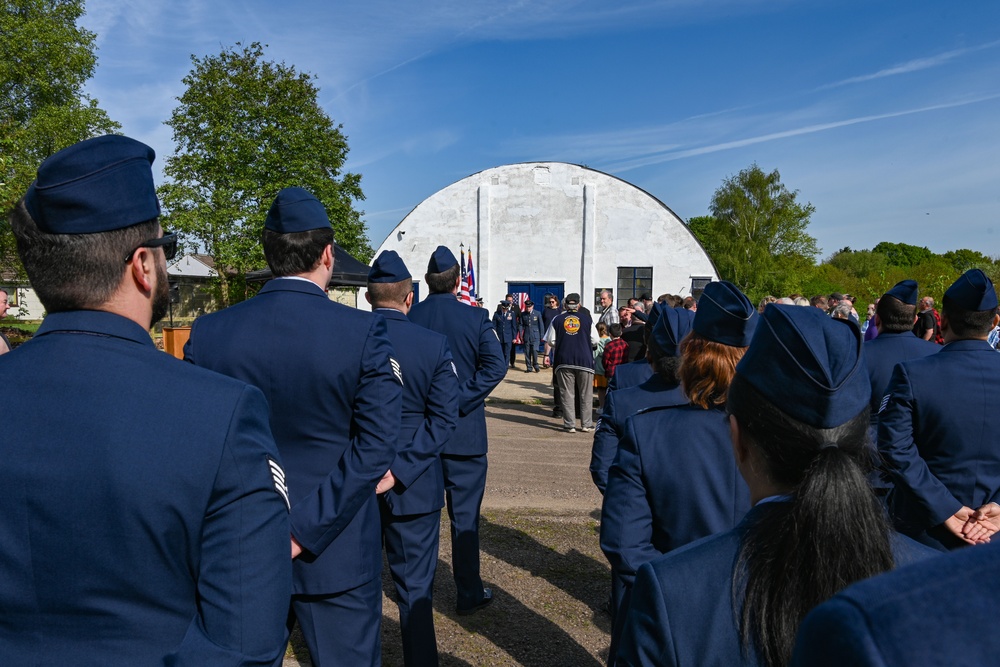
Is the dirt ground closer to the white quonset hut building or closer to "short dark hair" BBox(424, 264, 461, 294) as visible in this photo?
"short dark hair" BBox(424, 264, 461, 294)

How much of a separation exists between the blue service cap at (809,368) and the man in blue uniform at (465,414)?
3508 millimetres

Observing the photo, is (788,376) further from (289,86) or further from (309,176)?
(289,86)

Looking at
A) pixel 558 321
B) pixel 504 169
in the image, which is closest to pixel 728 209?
pixel 504 169

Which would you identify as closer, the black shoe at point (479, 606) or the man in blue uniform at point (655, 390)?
the man in blue uniform at point (655, 390)

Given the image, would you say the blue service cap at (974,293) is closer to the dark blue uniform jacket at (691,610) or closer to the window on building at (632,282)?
the dark blue uniform jacket at (691,610)

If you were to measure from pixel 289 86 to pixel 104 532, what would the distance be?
36897 mm

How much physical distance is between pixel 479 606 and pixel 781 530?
4161 millimetres

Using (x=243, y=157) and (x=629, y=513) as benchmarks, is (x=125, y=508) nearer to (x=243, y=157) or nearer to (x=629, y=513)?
(x=629, y=513)

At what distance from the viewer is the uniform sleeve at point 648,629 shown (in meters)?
1.23

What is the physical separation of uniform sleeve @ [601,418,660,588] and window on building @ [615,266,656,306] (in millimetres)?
24601

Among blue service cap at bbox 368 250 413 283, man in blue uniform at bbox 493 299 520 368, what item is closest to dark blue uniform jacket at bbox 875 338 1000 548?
blue service cap at bbox 368 250 413 283

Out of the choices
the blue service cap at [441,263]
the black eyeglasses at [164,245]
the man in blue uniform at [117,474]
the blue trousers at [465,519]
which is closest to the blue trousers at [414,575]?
the blue trousers at [465,519]

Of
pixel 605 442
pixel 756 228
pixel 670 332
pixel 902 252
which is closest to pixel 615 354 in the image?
pixel 605 442

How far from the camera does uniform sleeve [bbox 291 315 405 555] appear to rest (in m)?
2.61
